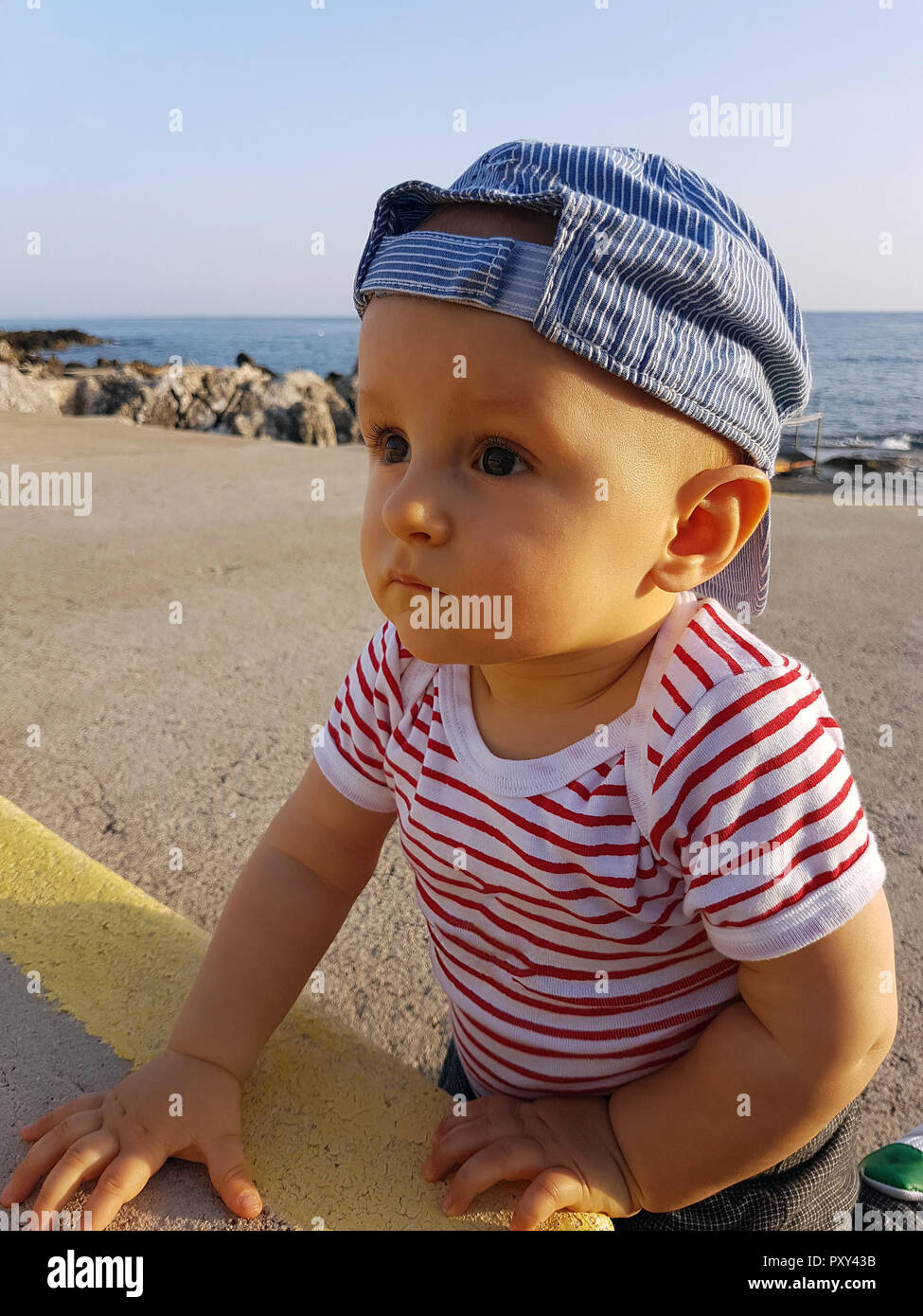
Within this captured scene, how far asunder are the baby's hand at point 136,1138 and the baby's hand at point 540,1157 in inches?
9.2

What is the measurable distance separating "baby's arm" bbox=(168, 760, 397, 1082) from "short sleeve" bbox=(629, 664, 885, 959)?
20.9 inches

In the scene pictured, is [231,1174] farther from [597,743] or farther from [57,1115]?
[597,743]

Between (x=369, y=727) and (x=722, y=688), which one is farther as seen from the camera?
(x=369, y=727)

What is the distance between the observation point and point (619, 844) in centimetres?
111

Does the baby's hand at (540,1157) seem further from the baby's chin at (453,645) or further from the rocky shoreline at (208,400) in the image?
the rocky shoreline at (208,400)

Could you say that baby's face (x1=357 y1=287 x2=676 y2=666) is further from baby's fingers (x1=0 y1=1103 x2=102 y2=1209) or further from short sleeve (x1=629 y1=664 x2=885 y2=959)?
baby's fingers (x1=0 y1=1103 x2=102 y2=1209)

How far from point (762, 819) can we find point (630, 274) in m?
0.55

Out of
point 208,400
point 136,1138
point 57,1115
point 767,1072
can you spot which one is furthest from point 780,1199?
point 208,400

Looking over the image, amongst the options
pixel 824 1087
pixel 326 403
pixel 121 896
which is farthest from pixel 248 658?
pixel 326 403

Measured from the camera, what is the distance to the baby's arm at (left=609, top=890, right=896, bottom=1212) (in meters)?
1.04

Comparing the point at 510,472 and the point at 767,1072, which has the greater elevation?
the point at 510,472

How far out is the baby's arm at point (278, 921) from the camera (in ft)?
4.39

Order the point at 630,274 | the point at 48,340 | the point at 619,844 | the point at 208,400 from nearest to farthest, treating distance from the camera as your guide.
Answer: the point at 630,274 < the point at 619,844 < the point at 208,400 < the point at 48,340

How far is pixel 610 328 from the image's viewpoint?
0.99m
